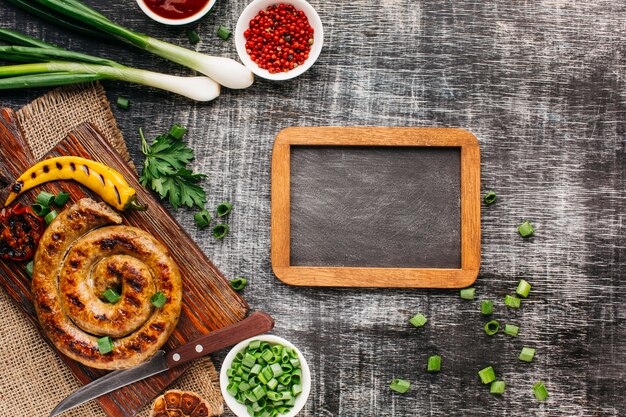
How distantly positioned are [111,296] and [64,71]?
1.15m

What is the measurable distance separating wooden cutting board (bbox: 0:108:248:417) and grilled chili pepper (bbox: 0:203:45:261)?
8cm

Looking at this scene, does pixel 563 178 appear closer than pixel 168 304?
No

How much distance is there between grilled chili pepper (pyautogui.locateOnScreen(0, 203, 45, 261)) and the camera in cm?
287

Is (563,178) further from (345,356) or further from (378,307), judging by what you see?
(345,356)

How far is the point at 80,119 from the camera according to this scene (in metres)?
3.04

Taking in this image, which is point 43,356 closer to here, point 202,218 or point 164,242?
point 164,242

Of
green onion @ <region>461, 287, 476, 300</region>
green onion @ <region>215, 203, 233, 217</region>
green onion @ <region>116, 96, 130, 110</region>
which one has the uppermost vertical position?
green onion @ <region>116, 96, 130, 110</region>

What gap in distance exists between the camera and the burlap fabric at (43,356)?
9.84ft

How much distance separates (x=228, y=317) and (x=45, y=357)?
39.2 inches

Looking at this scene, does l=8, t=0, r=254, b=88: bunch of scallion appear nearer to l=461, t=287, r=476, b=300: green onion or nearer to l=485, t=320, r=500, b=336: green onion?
l=461, t=287, r=476, b=300: green onion

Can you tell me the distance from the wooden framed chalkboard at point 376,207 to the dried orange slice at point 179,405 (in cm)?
75

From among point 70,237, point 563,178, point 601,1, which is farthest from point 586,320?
point 70,237

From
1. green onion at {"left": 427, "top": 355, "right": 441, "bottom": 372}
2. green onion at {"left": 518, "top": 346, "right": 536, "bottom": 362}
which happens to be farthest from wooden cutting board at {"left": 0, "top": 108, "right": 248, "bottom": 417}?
green onion at {"left": 518, "top": 346, "right": 536, "bottom": 362}

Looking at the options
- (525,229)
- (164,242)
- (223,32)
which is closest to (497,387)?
(525,229)
